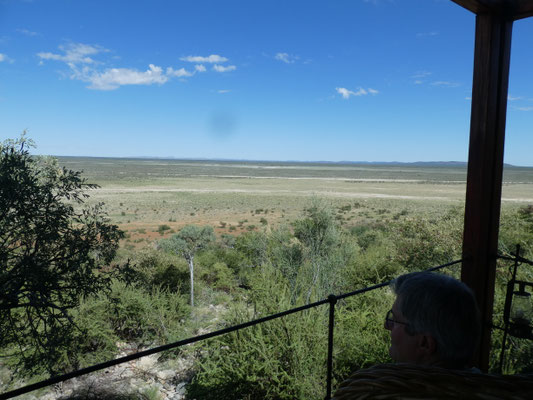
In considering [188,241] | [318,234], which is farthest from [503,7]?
[188,241]

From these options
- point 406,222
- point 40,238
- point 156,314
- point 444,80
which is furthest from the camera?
point 444,80

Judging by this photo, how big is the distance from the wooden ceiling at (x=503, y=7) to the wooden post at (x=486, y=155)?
1.1 inches

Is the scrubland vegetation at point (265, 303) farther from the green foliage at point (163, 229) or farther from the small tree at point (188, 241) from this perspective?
the green foliage at point (163, 229)

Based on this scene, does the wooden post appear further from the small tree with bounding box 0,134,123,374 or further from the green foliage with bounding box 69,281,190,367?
the green foliage with bounding box 69,281,190,367

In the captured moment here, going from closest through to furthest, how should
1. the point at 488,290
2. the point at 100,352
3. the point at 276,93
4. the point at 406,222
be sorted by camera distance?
the point at 488,290
the point at 100,352
the point at 406,222
the point at 276,93

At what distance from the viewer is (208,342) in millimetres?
8086

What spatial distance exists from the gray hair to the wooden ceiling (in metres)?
1.66

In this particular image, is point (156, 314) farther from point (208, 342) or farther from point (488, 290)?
point (488, 290)

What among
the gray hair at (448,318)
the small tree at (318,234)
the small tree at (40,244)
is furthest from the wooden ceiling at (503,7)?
the small tree at (318,234)

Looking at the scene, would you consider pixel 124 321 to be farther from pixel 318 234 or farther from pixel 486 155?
pixel 486 155

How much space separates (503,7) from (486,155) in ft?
2.60

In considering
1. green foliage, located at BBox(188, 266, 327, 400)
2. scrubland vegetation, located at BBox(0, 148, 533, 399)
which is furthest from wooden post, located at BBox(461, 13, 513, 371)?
green foliage, located at BBox(188, 266, 327, 400)

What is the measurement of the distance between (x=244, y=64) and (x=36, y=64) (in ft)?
117

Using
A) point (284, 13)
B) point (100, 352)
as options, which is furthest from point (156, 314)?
point (284, 13)
